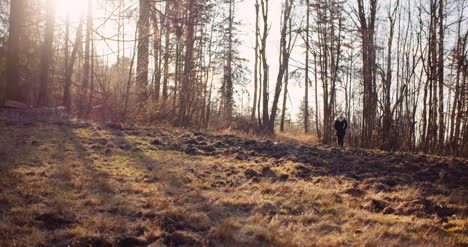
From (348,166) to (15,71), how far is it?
12.4 metres

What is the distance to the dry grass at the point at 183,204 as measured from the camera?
10.5ft

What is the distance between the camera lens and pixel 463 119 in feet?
33.4

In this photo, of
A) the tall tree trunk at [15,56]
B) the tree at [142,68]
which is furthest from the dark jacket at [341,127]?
the tall tree trunk at [15,56]

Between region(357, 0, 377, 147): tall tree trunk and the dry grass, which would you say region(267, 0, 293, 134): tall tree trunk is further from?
the dry grass

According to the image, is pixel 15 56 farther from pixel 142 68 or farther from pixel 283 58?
pixel 283 58

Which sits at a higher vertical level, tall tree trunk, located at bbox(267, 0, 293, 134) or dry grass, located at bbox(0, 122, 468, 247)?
tall tree trunk, located at bbox(267, 0, 293, 134)

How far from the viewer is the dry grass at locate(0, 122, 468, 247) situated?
320 cm

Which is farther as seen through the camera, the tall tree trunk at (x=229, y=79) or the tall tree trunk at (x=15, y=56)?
the tall tree trunk at (x=229, y=79)

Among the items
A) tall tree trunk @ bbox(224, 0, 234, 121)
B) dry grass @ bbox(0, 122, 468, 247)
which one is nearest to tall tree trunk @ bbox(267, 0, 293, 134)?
tall tree trunk @ bbox(224, 0, 234, 121)

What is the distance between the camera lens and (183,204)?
4.16 metres

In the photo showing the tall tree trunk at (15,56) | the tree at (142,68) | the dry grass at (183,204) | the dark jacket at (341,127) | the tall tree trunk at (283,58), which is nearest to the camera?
the dry grass at (183,204)

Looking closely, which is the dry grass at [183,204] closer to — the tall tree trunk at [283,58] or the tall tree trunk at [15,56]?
the tall tree trunk at [15,56]

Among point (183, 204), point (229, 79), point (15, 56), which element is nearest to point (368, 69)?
point (229, 79)

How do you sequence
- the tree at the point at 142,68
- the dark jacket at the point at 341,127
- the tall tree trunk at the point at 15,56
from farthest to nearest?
the dark jacket at the point at 341,127, the tree at the point at 142,68, the tall tree trunk at the point at 15,56
